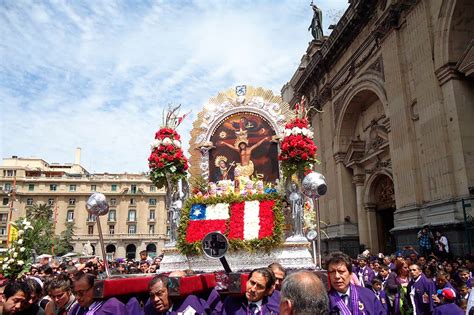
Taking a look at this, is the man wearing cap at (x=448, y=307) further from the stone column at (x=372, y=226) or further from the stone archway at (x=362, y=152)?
the stone column at (x=372, y=226)

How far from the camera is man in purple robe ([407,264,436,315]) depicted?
7367 mm

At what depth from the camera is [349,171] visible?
2455 cm

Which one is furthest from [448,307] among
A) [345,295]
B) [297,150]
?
[297,150]

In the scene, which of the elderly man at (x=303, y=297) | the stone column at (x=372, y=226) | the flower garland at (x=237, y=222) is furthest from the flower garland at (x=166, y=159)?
the stone column at (x=372, y=226)

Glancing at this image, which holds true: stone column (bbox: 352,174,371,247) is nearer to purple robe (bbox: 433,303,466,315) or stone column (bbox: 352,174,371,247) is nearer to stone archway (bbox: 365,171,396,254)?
stone archway (bbox: 365,171,396,254)

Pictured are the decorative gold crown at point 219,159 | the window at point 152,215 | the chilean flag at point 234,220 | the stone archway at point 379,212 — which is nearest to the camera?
the chilean flag at point 234,220

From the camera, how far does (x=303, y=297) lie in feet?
7.68

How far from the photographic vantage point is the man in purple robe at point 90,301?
4.28m

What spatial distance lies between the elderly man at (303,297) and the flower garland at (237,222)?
7119mm

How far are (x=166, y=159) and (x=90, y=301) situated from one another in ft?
22.9

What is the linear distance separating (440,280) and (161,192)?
6532 cm

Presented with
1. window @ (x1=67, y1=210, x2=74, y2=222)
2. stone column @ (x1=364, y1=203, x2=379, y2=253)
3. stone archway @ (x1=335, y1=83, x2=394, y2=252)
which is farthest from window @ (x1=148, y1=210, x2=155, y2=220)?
stone column @ (x1=364, y1=203, x2=379, y2=253)

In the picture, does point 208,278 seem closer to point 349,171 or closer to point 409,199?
point 409,199

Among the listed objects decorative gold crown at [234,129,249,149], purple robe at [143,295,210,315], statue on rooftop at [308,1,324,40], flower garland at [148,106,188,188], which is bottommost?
purple robe at [143,295,210,315]
